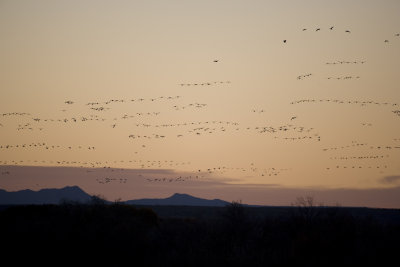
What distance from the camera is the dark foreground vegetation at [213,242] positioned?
120 ft

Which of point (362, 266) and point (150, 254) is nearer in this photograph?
point (362, 266)

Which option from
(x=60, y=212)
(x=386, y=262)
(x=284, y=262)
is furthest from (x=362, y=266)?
(x=60, y=212)

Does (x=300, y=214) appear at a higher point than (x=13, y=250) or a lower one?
higher

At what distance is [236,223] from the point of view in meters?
47.6

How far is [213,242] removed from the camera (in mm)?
42812

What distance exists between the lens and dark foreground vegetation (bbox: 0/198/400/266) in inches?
1446

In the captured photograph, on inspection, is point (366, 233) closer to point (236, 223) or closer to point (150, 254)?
point (236, 223)

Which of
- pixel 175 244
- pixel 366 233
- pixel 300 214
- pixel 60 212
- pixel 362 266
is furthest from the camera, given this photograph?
pixel 60 212

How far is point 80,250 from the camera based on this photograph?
39.2m

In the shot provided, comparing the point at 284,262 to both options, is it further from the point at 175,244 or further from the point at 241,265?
the point at 175,244

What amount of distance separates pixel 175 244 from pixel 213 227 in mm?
5586

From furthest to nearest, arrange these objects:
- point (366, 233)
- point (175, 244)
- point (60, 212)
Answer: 1. point (60, 212)
2. point (366, 233)
3. point (175, 244)

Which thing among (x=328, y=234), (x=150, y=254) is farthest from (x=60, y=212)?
(x=328, y=234)

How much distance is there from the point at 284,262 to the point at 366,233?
453 inches
